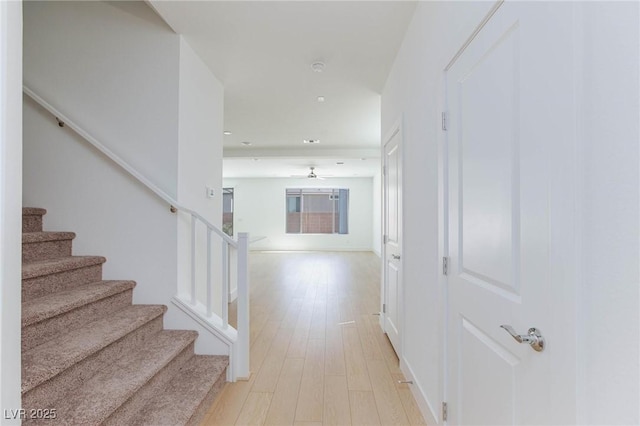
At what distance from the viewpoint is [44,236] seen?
205 centimetres

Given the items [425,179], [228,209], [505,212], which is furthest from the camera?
[228,209]

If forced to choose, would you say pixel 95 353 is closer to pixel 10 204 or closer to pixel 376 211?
pixel 10 204

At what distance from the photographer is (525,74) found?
36.5 inches

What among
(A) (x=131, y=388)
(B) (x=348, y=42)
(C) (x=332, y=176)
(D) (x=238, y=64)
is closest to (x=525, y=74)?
(B) (x=348, y=42)

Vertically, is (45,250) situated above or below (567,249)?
below

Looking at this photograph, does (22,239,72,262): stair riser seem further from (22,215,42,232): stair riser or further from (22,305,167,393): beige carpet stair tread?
(22,305,167,393): beige carpet stair tread

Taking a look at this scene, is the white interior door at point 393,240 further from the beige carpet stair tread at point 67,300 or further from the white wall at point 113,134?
the beige carpet stair tread at point 67,300

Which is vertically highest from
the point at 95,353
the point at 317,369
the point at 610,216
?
the point at 610,216

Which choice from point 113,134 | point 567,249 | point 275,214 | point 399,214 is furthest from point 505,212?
point 275,214

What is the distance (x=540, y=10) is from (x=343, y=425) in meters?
2.08

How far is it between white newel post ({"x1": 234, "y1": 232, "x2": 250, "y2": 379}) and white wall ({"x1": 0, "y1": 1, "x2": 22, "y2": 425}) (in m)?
1.32

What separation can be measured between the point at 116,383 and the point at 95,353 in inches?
8.0

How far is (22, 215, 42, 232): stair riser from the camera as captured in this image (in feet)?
7.22

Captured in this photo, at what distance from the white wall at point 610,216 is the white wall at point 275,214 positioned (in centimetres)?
983
